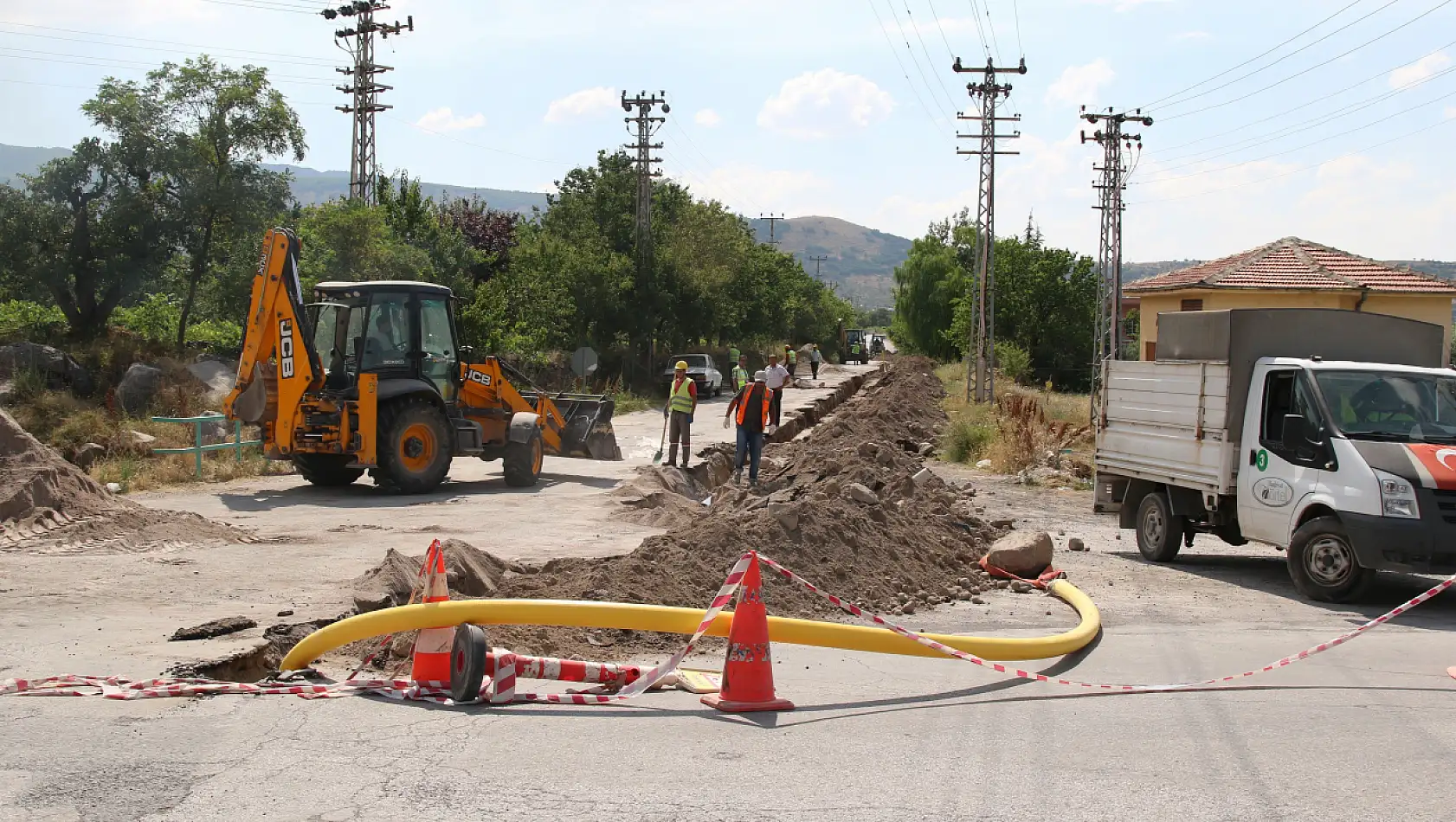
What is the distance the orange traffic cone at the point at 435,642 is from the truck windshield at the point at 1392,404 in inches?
312

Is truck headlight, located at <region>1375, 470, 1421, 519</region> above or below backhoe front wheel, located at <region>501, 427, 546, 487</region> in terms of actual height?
above

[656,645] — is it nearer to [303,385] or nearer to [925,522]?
[925,522]

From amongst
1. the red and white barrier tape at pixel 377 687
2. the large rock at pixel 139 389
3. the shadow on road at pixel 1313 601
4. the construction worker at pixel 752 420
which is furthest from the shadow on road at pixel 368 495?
the large rock at pixel 139 389

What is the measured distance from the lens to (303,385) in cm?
1599

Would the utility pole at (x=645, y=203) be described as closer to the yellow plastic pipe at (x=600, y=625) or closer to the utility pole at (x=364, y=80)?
the utility pole at (x=364, y=80)

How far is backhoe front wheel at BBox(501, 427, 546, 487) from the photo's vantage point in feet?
58.3

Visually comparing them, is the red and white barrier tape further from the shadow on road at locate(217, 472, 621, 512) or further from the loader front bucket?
the loader front bucket

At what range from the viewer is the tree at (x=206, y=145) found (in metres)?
28.1

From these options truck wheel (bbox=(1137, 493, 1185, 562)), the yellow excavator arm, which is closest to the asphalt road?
truck wheel (bbox=(1137, 493, 1185, 562))

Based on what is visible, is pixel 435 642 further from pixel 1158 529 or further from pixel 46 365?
pixel 46 365

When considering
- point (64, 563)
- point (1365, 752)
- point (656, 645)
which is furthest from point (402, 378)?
point (1365, 752)

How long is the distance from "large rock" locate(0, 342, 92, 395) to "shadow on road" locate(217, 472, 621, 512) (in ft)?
36.2

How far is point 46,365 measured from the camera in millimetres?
25922

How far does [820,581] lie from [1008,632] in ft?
5.68
